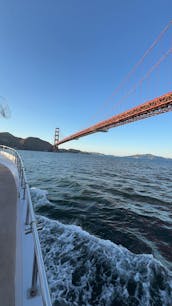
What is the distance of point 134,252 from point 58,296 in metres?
1.82

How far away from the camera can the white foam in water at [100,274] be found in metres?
2.23

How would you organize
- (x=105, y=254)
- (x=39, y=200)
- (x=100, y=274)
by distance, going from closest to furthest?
(x=100, y=274)
(x=105, y=254)
(x=39, y=200)

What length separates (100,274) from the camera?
8.48 feet

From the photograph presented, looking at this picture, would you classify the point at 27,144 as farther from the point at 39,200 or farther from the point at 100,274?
the point at 100,274

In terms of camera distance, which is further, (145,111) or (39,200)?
(145,111)

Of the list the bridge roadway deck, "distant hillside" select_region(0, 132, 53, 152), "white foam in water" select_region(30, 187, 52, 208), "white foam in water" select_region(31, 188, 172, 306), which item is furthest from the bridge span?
"distant hillside" select_region(0, 132, 53, 152)

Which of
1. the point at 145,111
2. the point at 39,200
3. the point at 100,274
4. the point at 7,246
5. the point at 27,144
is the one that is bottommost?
the point at 100,274

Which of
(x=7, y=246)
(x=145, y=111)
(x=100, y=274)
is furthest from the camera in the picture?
(x=145, y=111)

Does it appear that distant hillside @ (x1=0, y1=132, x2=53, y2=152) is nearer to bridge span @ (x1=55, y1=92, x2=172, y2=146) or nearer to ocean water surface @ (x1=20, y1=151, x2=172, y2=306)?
bridge span @ (x1=55, y1=92, x2=172, y2=146)

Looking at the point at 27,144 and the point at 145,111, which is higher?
the point at 27,144

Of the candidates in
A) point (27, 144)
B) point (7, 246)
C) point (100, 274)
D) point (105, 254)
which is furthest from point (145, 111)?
point (27, 144)

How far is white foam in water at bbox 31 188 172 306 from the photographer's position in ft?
7.31

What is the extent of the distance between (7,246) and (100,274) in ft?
5.50

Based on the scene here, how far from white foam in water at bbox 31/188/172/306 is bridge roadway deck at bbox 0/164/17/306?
0.99m
